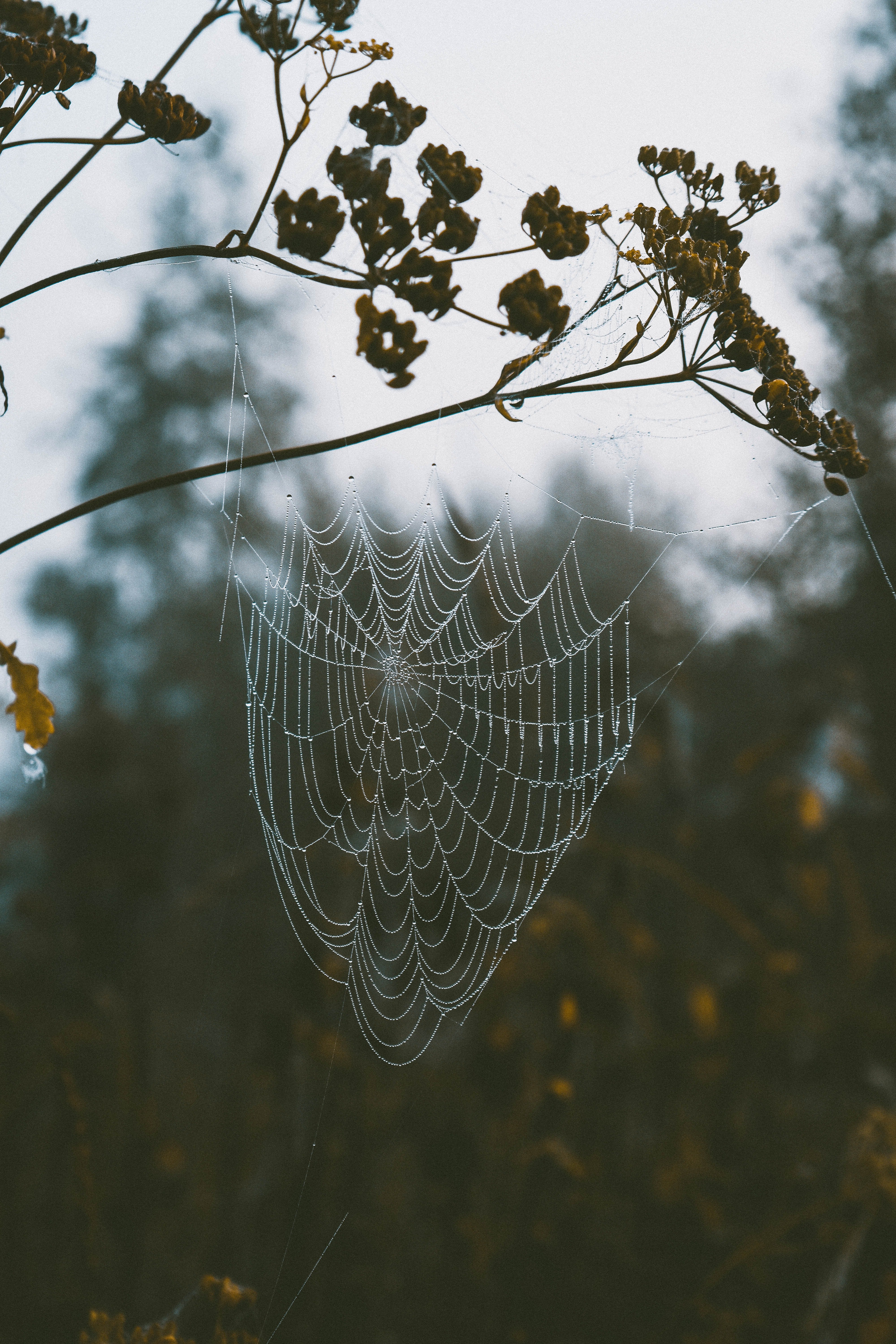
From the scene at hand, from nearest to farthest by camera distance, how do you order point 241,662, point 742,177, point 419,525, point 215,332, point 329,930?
point 742,177 → point 329,930 → point 419,525 → point 241,662 → point 215,332

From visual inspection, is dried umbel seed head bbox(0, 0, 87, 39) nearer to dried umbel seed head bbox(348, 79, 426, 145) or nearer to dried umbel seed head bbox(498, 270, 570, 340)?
dried umbel seed head bbox(348, 79, 426, 145)

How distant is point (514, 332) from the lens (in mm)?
1062

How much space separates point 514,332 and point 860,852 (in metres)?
6.43

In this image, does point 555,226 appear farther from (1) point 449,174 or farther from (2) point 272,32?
(2) point 272,32

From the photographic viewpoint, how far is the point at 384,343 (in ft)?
3.34

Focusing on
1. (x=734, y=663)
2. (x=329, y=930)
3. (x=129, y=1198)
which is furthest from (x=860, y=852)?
(x=129, y=1198)

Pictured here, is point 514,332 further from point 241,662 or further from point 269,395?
point 269,395

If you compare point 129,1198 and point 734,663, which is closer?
point 129,1198

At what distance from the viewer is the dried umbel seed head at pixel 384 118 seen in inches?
39.9

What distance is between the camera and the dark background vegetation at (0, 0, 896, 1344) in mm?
2352

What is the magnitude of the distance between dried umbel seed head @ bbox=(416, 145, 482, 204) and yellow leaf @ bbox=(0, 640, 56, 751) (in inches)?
27.4

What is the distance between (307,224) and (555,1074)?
2440 millimetres

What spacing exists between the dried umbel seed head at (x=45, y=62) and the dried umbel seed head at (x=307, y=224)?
31 centimetres

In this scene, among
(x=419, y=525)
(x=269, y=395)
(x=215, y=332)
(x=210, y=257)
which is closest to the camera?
(x=210, y=257)
